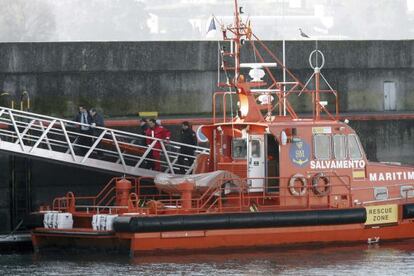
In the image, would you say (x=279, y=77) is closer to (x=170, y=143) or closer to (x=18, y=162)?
(x=170, y=143)

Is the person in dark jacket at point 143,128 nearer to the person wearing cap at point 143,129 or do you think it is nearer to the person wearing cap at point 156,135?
the person wearing cap at point 143,129

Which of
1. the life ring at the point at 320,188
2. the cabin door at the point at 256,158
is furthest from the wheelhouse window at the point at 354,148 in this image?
the cabin door at the point at 256,158

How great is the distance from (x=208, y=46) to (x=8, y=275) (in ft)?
25.3

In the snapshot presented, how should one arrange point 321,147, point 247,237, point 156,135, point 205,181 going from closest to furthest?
point 247,237 → point 205,181 → point 321,147 → point 156,135

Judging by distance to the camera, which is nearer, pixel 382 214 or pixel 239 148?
pixel 382 214

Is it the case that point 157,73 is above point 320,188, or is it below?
above

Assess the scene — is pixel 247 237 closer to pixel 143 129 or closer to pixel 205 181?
pixel 205 181

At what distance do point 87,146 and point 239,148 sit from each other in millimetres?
2721

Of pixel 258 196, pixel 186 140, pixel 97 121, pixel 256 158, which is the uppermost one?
pixel 97 121

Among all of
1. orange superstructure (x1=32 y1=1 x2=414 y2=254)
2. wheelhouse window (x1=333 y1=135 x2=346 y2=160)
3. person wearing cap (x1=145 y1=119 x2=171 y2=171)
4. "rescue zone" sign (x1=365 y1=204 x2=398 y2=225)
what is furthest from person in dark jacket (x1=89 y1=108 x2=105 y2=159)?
"rescue zone" sign (x1=365 y1=204 x2=398 y2=225)

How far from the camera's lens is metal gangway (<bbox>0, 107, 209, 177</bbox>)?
26.1 metres

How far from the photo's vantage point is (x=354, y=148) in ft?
85.6

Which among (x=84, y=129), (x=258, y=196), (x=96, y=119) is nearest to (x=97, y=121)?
(x=96, y=119)

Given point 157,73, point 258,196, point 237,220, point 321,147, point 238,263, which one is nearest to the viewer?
point 238,263
